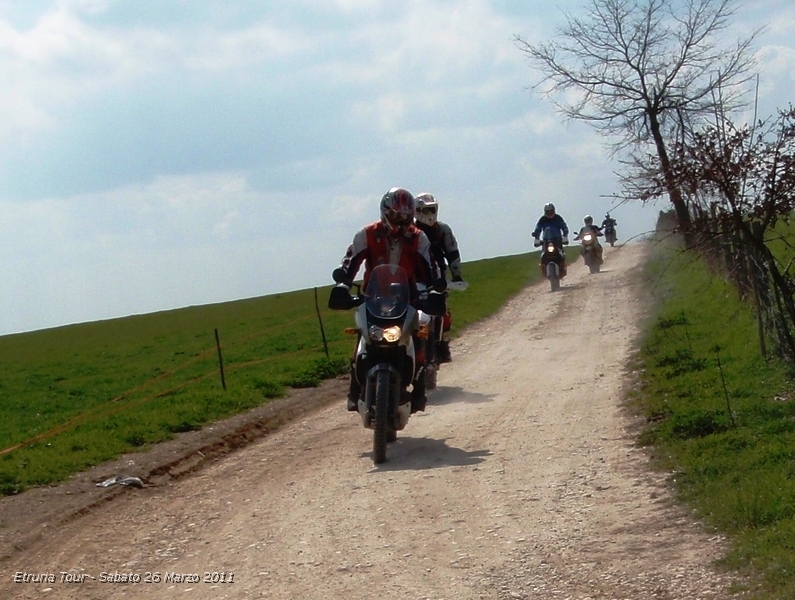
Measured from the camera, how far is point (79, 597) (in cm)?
653

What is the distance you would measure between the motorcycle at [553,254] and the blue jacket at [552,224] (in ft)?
0.32

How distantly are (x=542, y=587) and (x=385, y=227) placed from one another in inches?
200

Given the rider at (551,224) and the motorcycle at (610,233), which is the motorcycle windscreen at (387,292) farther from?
the motorcycle at (610,233)

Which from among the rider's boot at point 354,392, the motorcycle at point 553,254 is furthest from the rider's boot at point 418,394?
the motorcycle at point 553,254

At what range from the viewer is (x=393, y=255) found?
10.1 metres

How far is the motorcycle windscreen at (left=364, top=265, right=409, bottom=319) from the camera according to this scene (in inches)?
367

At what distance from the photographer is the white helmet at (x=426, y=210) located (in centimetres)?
1291

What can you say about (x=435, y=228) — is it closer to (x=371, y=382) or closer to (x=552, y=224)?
(x=371, y=382)

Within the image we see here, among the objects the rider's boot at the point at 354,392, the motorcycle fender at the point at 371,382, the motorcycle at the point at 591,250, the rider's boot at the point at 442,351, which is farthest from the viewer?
the motorcycle at the point at 591,250

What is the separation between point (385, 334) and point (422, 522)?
2415 millimetres

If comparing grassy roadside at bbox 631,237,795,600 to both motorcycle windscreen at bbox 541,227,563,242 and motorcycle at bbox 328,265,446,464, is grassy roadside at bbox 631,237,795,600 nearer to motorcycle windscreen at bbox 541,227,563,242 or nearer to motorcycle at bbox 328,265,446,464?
motorcycle at bbox 328,265,446,464

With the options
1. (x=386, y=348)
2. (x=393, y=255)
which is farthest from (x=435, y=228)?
(x=386, y=348)

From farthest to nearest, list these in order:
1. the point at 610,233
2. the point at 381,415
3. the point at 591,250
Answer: the point at 610,233, the point at 591,250, the point at 381,415

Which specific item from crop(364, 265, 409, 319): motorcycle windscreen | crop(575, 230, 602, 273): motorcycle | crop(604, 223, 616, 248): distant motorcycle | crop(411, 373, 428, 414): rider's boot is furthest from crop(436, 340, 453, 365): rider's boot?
crop(604, 223, 616, 248): distant motorcycle
